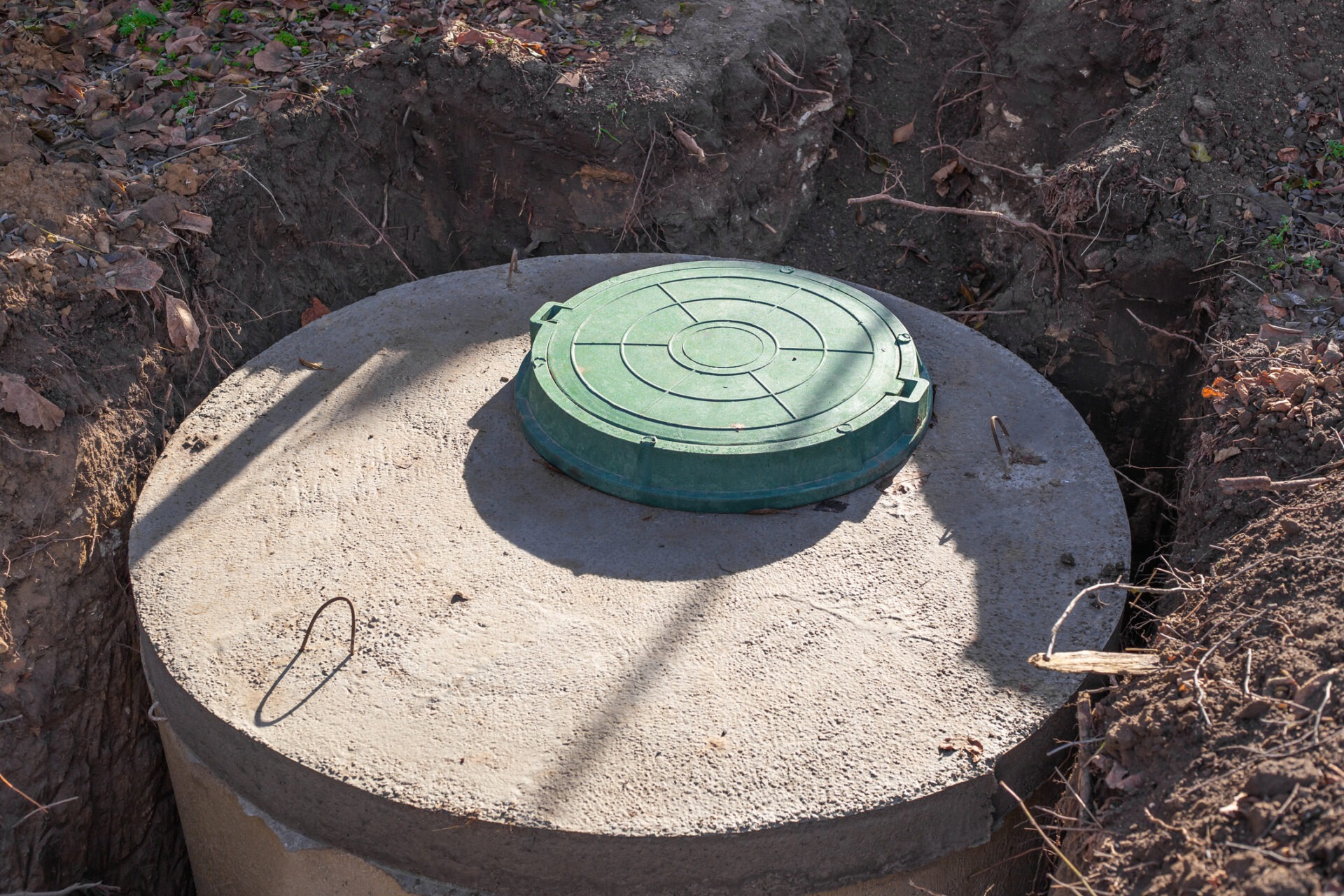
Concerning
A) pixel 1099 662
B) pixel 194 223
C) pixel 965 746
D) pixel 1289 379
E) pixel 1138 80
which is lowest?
pixel 965 746

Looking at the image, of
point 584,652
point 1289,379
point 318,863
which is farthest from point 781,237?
point 318,863

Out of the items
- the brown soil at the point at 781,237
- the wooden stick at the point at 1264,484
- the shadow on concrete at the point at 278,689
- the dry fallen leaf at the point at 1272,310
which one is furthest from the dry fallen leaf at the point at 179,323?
the dry fallen leaf at the point at 1272,310

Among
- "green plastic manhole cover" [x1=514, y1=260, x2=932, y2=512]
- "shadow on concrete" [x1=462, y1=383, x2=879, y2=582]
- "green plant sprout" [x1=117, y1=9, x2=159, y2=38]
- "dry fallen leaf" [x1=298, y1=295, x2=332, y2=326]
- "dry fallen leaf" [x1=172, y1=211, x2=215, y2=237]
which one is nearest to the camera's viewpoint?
"shadow on concrete" [x1=462, y1=383, x2=879, y2=582]

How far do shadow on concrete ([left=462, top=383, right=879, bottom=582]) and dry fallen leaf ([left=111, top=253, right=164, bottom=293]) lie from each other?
4.49 feet

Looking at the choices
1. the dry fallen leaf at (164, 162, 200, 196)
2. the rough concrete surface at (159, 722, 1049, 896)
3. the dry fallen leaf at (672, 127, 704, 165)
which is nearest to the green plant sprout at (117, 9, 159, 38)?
the dry fallen leaf at (164, 162, 200, 196)

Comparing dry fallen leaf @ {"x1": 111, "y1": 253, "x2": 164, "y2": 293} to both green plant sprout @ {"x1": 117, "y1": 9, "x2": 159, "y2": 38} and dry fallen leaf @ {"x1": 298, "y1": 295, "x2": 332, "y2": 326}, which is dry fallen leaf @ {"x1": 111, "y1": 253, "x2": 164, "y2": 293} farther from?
green plant sprout @ {"x1": 117, "y1": 9, "x2": 159, "y2": 38}

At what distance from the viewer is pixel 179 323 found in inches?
141

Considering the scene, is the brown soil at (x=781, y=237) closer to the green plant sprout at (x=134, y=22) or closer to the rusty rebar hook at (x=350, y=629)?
the green plant sprout at (x=134, y=22)

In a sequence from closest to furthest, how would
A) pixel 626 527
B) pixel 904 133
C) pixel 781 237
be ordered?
pixel 626 527 → pixel 781 237 → pixel 904 133

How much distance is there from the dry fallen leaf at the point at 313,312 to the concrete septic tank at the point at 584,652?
808 mm

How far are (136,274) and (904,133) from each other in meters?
3.53

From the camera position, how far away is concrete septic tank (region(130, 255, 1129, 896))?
230cm

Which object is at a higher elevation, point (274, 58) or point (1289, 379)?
point (274, 58)

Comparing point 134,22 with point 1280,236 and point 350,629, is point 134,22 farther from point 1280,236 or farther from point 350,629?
point 1280,236
